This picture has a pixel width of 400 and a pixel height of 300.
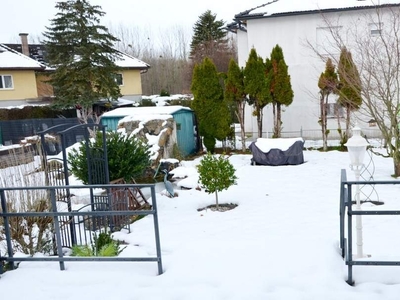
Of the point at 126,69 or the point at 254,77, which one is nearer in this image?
the point at 254,77

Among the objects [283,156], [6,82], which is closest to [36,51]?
[6,82]

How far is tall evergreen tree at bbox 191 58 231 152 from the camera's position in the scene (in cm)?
1475

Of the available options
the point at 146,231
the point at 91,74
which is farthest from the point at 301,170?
the point at 91,74

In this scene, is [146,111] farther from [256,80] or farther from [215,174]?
[215,174]

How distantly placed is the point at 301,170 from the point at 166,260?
771 centimetres

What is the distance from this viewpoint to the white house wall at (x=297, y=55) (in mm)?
16078

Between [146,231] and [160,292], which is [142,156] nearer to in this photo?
[146,231]

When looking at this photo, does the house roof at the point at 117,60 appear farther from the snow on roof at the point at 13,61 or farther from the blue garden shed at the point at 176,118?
the blue garden shed at the point at 176,118

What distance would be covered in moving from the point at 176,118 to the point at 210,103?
161 centimetres

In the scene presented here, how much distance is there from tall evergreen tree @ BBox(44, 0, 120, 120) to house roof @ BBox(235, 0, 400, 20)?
379 inches

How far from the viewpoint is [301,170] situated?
11391mm

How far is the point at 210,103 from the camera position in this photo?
14828 millimetres

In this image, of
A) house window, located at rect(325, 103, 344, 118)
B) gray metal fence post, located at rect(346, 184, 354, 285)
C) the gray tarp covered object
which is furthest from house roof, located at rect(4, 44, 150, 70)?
gray metal fence post, located at rect(346, 184, 354, 285)

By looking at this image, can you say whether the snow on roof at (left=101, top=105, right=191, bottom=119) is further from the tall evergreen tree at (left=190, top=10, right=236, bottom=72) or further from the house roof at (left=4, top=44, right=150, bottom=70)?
the tall evergreen tree at (left=190, top=10, right=236, bottom=72)
